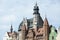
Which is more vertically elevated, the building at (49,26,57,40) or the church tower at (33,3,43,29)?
the church tower at (33,3,43,29)

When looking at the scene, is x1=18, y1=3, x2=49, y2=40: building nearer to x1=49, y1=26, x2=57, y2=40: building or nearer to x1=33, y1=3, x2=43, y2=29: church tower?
x1=33, y1=3, x2=43, y2=29: church tower

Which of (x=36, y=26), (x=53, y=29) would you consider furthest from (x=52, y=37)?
(x=36, y=26)

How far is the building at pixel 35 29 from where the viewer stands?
298 ft

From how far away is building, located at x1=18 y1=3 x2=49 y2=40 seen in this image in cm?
9094

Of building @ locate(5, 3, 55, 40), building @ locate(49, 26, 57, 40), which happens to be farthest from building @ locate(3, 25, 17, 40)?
building @ locate(49, 26, 57, 40)

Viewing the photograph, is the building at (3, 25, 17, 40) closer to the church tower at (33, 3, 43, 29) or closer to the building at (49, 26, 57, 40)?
the church tower at (33, 3, 43, 29)

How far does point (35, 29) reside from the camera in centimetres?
9975

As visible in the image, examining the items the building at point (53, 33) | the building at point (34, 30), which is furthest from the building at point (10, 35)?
the building at point (53, 33)

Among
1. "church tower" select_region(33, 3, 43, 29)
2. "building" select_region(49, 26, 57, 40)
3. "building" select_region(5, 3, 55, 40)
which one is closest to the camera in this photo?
"building" select_region(49, 26, 57, 40)

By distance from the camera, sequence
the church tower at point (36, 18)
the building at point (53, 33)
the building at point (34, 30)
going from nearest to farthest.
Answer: the building at point (53, 33) < the building at point (34, 30) < the church tower at point (36, 18)

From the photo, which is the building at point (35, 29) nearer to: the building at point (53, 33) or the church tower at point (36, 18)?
the church tower at point (36, 18)

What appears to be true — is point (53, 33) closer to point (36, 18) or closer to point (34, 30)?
point (34, 30)

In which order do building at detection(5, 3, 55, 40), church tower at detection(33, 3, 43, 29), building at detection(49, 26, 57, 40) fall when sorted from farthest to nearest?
church tower at detection(33, 3, 43, 29), building at detection(5, 3, 55, 40), building at detection(49, 26, 57, 40)

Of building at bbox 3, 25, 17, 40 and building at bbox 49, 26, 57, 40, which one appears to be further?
building at bbox 3, 25, 17, 40
